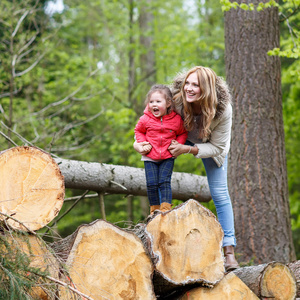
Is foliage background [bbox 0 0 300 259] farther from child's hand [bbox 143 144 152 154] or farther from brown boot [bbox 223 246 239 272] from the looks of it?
brown boot [bbox 223 246 239 272]

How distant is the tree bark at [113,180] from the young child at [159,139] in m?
1.42

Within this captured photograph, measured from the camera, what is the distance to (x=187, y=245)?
325 centimetres

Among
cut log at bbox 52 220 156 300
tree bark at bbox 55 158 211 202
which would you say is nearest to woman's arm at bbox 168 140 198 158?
cut log at bbox 52 220 156 300

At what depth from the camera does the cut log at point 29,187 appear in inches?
115

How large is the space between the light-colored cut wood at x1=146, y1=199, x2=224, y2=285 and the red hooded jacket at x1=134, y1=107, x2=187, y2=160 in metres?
0.52

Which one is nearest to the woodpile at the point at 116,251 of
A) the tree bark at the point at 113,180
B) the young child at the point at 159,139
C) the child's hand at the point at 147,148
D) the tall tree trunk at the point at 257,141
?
the young child at the point at 159,139

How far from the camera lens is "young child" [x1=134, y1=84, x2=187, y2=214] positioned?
3.61m

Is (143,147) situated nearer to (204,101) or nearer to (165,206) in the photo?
(165,206)

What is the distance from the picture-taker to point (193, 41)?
12625 mm

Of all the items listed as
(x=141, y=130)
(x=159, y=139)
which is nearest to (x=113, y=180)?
(x=141, y=130)

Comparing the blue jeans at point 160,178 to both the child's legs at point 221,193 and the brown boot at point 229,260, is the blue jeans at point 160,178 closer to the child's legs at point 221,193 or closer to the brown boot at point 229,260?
the child's legs at point 221,193

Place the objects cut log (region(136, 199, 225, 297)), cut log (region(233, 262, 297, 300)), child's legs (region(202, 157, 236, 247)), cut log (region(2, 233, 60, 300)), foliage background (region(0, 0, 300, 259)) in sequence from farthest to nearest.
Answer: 1. foliage background (region(0, 0, 300, 259))
2. child's legs (region(202, 157, 236, 247))
3. cut log (region(233, 262, 297, 300))
4. cut log (region(136, 199, 225, 297))
5. cut log (region(2, 233, 60, 300))

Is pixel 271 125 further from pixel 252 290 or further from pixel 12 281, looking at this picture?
pixel 12 281

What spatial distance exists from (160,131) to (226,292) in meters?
1.35
